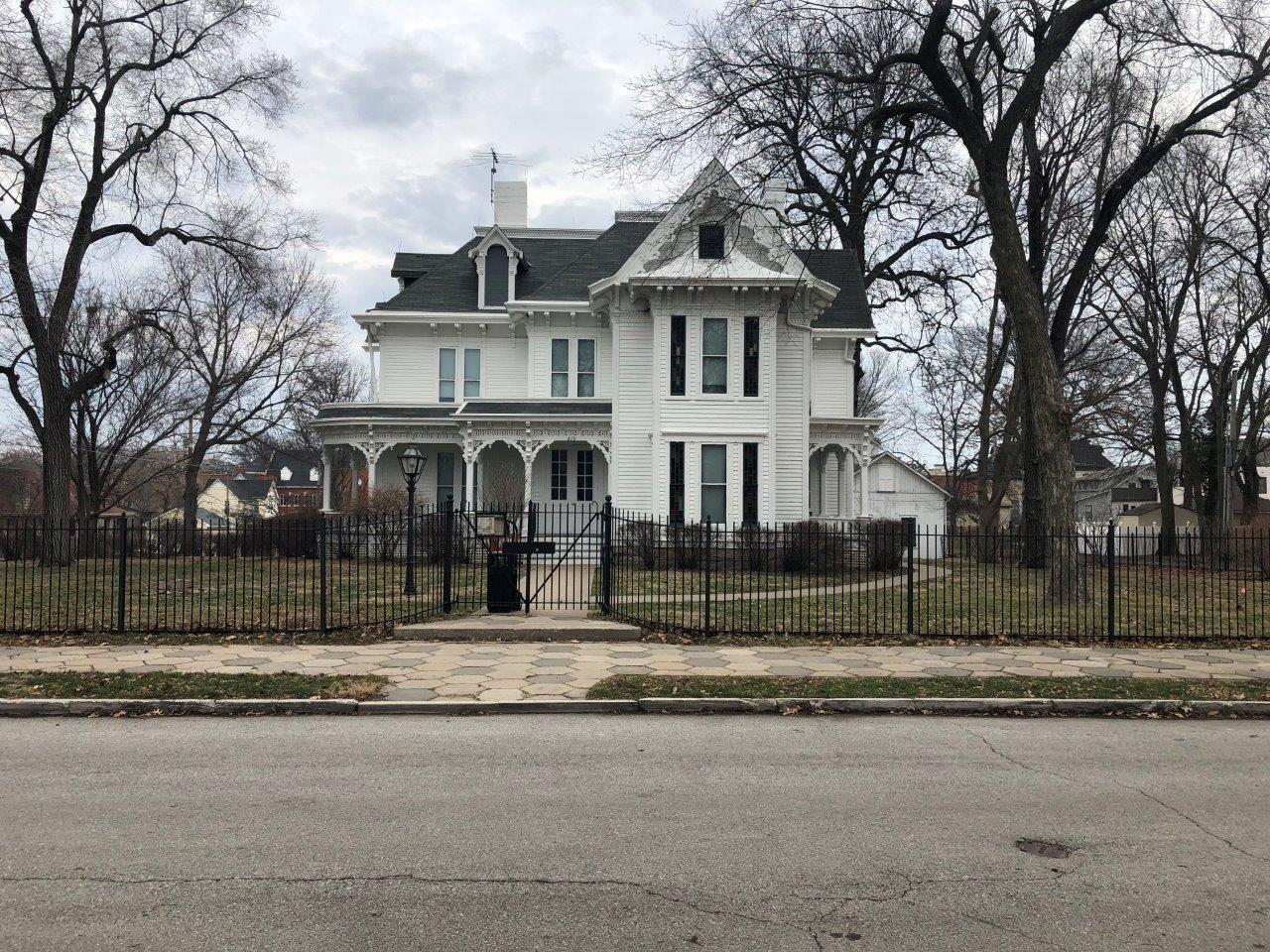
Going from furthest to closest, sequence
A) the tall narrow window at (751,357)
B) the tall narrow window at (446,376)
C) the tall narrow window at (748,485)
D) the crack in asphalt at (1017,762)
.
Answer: the tall narrow window at (446,376) → the tall narrow window at (751,357) → the tall narrow window at (748,485) → the crack in asphalt at (1017,762)

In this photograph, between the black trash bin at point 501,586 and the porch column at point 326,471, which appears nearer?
the black trash bin at point 501,586

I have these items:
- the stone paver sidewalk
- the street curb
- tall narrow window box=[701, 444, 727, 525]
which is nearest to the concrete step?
the stone paver sidewalk

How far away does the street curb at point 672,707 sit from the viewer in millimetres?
7805

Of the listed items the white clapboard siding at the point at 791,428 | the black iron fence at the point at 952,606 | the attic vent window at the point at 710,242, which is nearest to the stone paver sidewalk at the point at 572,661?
the black iron fence at the point at 952,606

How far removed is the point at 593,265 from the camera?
26.8m

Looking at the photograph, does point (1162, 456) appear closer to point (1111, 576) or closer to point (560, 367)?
point (560, 367)

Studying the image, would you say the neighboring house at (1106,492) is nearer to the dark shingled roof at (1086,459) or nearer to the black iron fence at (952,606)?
the dark shingled roof at (1086,459)

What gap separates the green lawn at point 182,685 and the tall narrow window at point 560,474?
17109 mm

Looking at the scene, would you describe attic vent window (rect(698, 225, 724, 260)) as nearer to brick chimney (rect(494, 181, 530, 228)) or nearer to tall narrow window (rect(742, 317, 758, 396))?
tall narrow window (rect(742, 317, 758, 396))

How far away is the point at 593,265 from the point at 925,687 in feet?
67.7

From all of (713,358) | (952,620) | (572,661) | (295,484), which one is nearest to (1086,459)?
(713,358)

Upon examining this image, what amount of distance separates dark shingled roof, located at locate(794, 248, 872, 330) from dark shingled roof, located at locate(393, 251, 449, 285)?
13331 millimetres

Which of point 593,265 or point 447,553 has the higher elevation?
point 593,265

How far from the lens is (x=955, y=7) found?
651 inches
